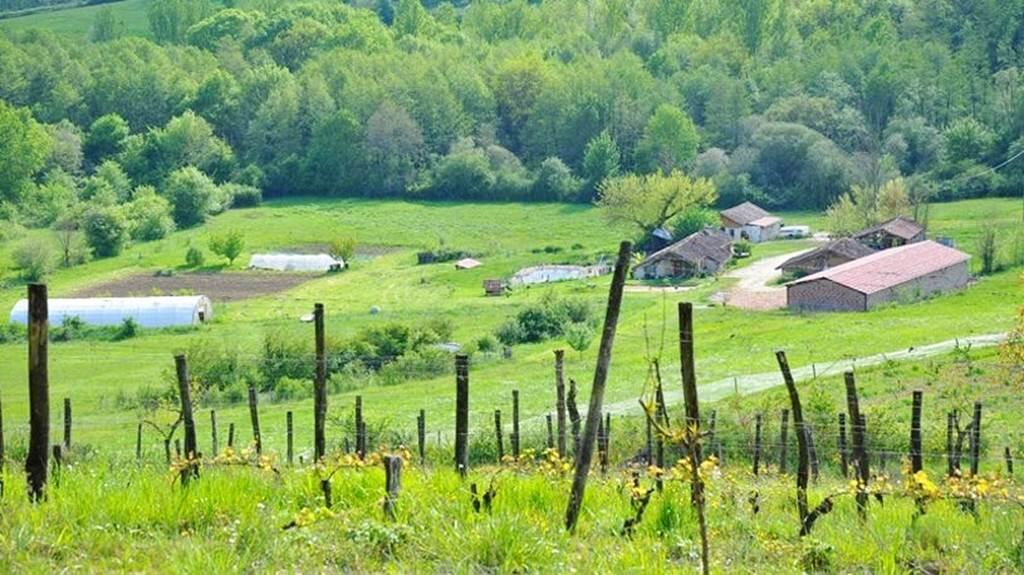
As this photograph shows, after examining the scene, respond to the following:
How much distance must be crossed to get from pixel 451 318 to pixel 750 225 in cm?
3769

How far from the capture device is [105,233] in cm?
8912

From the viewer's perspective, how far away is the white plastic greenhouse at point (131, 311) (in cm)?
6059

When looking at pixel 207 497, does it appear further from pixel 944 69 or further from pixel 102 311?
pixel 944 69

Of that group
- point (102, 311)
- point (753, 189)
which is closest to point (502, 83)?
point (753, 189)

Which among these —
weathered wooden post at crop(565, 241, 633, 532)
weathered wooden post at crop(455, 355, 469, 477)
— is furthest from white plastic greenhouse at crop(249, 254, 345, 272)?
weathered wooden post at crop(565, 241, 633, 532)

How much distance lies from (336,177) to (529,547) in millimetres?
107200

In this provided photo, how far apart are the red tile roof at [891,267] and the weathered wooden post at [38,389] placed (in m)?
50.2

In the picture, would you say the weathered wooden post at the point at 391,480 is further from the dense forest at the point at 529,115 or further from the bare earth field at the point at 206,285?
the dense forest at the point at 529,115

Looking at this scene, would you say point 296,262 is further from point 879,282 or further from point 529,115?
point 529,115

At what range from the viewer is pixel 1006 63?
413ft

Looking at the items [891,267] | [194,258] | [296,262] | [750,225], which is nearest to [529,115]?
[750,225]

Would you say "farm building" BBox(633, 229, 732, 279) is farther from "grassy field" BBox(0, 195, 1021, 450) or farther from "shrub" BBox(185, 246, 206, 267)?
"shrub" BBox(185, 246, 206, 267)

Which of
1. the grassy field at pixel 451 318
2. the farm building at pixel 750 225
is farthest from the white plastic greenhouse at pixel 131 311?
the farm building at pixel 750 225

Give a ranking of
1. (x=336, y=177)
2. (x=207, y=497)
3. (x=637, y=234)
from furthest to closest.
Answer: (x=336, y=177), (x=637, y=234), (x=207, y=497)
